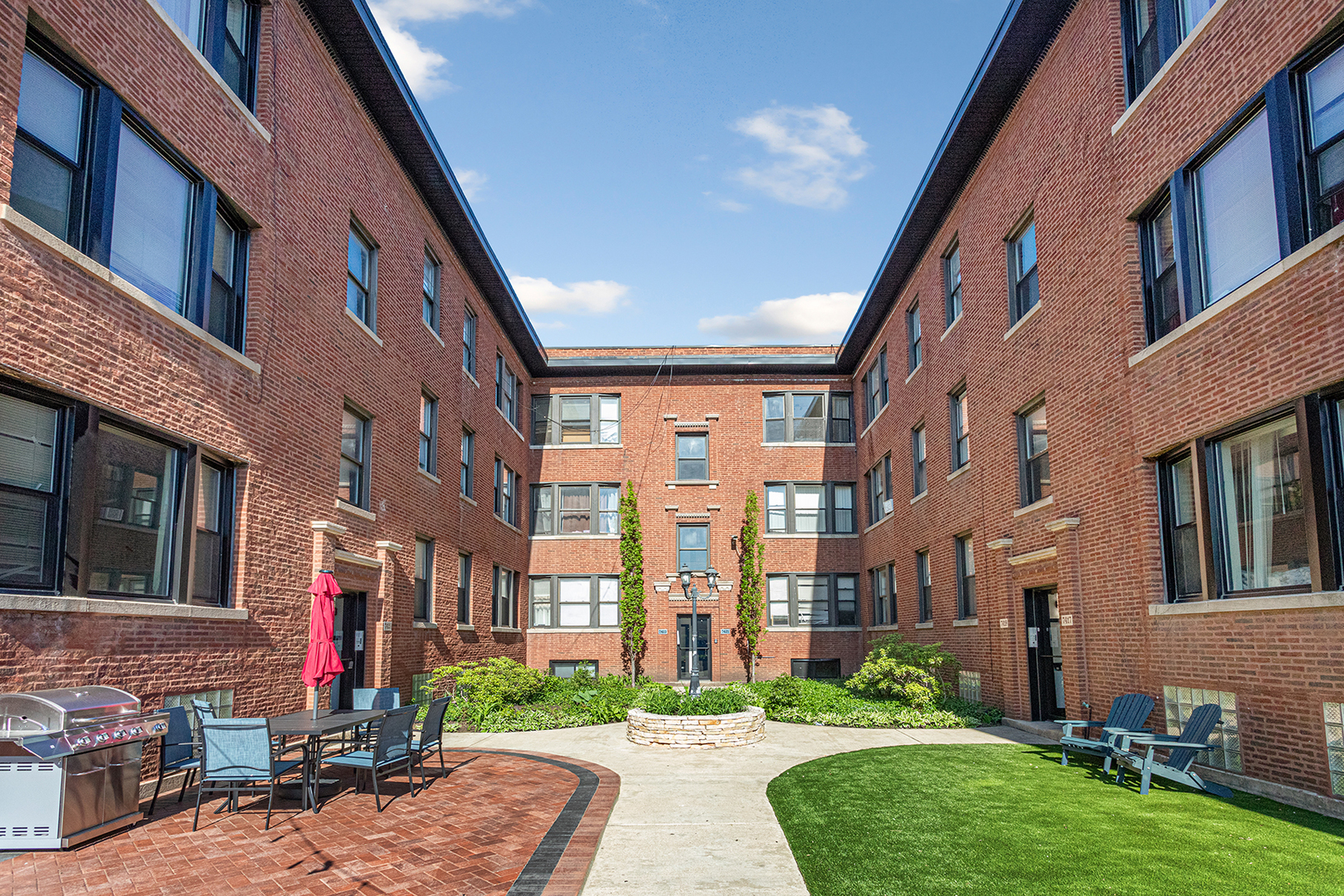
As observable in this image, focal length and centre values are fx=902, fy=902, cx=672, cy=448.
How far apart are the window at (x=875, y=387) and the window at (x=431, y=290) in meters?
12.5

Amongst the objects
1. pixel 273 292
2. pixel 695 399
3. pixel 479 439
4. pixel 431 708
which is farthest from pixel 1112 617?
pixel 695 399

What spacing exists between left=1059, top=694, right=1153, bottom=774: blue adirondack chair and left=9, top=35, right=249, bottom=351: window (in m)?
11.1

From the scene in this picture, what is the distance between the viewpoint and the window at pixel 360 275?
15.0 metres

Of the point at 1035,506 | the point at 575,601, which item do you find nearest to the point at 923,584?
the point at 1035,506

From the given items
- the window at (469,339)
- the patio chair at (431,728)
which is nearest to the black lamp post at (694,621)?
the patio chair at (431,728)

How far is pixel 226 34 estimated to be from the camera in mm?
11141

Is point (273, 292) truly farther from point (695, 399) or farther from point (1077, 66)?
point (695, 399)

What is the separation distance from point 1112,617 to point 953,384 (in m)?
7.83

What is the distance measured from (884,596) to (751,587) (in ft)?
14.0

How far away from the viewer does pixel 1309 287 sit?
799 centimetres

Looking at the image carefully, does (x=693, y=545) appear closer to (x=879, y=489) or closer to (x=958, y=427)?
(x=879, y=489)

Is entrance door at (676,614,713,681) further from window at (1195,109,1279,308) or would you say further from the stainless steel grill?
the stainless steel grill

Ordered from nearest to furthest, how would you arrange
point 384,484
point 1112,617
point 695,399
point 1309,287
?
point 1309,287 < point 1112,617 < point 384,484 < point 695,399

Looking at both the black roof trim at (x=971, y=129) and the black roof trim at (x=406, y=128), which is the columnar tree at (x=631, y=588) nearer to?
the black roof trim at (x=406, y=128)
